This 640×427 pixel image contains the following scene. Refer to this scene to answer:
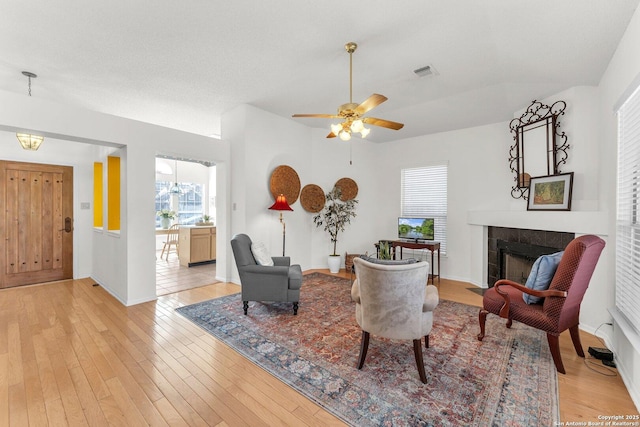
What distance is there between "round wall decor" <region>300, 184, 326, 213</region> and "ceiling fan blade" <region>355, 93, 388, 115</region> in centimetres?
291

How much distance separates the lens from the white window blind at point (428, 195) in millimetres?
5418

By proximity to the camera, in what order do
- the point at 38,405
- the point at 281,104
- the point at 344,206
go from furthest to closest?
the point at 344,206
the point at 281,104
the point at 38,405

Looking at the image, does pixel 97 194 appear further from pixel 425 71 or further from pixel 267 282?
pixel 425 71

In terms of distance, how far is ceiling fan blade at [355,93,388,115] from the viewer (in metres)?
2.46

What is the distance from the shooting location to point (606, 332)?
272cm

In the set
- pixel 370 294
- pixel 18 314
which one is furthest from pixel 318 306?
pixel 18 314

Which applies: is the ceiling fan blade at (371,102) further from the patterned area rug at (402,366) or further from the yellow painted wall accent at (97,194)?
the yellow painted wall accent at (97,194)

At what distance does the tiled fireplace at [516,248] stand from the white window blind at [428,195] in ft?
3.16

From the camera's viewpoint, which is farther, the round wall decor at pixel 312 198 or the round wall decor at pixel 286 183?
the round wall decor at pixel 312 198

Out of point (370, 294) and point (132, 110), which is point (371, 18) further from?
point (132, 110)

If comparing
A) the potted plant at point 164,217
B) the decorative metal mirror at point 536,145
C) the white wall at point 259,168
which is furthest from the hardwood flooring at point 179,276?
the decorative metal mirror at point 536,145

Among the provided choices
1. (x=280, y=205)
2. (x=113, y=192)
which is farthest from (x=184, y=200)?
(x=280, y=205)

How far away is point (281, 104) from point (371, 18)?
2.32 metres

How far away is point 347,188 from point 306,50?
330 centimetres
